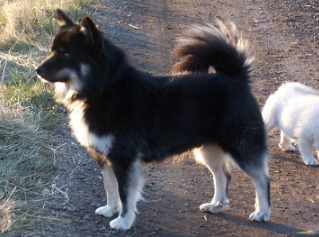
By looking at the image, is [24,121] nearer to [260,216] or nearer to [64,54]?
[64,54]

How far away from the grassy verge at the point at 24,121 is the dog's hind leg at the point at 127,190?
0.72 meters

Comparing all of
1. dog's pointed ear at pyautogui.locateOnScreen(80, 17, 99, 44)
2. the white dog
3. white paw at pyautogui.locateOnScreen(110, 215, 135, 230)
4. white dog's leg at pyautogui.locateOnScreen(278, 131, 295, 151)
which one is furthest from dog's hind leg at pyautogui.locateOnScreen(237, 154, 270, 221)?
white dog's leg at pyautogui.locateOnScreen(278, 131, 295, 151)

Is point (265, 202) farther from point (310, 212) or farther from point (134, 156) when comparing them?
point (134, 156)

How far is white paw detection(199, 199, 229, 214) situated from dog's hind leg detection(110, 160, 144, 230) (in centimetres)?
72

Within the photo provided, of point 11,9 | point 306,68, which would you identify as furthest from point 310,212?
point 11,9

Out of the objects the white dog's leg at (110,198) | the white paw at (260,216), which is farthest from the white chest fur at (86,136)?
the white paw at (260,216)

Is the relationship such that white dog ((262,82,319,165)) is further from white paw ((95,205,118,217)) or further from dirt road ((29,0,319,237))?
Answer: white paw ((95,205,118,217))

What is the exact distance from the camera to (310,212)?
5586 mm

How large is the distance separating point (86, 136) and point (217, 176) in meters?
1.32

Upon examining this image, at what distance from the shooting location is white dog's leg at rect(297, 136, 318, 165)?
21.8 ft

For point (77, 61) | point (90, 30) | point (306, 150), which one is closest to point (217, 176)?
point (306, 150)

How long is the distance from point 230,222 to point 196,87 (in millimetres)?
1235

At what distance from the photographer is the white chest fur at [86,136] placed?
16.2 ft

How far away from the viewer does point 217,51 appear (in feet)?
17.6
